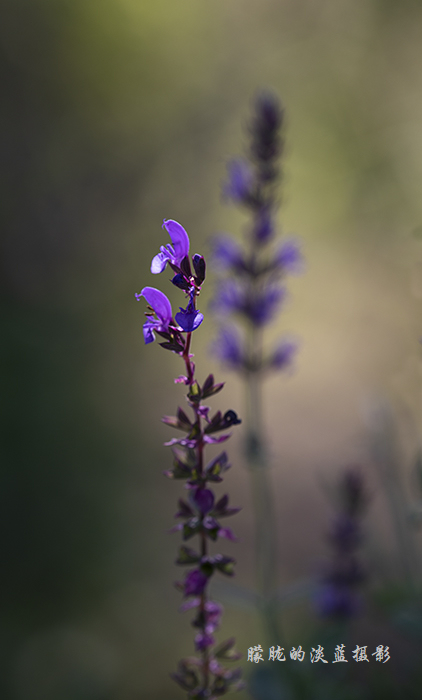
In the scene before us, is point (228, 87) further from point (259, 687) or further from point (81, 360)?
point (259, 687)

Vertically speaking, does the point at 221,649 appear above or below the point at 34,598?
below

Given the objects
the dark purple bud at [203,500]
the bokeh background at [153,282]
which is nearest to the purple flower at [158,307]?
the dark purple bud at [203,500]

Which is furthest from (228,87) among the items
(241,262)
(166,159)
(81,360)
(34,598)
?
(34,598)

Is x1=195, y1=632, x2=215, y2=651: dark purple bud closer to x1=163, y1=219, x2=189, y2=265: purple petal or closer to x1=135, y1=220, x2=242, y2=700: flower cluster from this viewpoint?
x1=135, y1=220, x2=242, y2=700: flower cluster

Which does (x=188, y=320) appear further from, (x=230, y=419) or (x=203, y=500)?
(x=203, y=500)

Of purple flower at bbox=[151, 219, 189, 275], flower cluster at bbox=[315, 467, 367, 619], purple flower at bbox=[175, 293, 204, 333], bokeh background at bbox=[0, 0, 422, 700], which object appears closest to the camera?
purple flower at bbox=[175, 293, 204, 333]

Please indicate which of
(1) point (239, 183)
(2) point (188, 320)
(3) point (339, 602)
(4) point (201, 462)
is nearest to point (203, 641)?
(4) point (201, 462)

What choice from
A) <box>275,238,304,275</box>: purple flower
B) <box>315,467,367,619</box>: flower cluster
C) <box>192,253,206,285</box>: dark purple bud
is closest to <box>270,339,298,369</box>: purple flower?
<box>275,238,304,275</box>: purple flower
